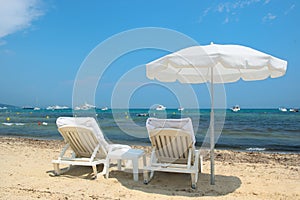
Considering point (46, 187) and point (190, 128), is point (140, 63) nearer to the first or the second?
point (190, 128)

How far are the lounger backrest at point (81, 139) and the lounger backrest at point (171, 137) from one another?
3.47ft

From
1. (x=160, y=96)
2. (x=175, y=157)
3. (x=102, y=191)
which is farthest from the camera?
(x=160, y=96)

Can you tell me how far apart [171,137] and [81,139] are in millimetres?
1608

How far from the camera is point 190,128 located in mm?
4039

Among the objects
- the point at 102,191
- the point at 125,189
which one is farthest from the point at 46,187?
the point at 125,189

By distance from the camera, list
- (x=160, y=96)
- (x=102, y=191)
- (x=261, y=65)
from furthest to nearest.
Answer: (x=160, y=96)
(x=102, y=191)
(x=261, y=65)

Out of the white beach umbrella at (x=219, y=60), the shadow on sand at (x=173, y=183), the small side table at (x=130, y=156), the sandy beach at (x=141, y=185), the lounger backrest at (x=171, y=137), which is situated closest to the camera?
the white beach umbrella at (x=219, y=60)

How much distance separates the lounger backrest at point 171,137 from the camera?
4096 millimetres

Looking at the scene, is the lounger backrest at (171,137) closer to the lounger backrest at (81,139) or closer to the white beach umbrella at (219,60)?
the white beach umbrella at (219,60)

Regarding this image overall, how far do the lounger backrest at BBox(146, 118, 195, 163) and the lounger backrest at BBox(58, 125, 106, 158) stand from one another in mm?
1056

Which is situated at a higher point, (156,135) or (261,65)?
(261,65)

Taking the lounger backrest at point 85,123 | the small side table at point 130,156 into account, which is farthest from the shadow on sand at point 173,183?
the lounger backrest at point 85,123

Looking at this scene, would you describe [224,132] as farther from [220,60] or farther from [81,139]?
[220,60]

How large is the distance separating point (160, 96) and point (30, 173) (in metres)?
3.91
